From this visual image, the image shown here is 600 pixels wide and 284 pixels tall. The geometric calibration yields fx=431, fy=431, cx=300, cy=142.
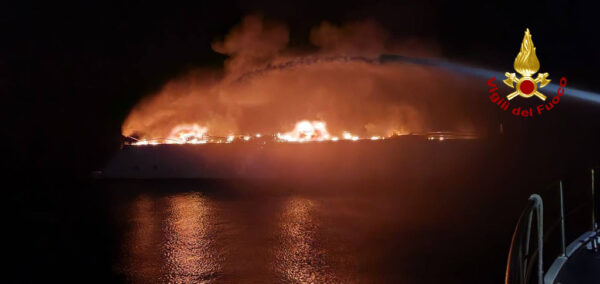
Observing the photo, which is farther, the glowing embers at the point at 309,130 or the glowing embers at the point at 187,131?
the glowing embers at the point at 187,131

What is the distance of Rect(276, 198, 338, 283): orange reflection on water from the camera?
19.3 ft

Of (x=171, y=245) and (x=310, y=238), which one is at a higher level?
(x=310, y=238)

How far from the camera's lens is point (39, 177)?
23.5 metres

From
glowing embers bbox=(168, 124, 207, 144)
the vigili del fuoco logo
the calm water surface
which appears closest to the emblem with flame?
the vigili del fuoco logo

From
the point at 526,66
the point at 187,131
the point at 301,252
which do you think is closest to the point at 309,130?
the point at 187,131

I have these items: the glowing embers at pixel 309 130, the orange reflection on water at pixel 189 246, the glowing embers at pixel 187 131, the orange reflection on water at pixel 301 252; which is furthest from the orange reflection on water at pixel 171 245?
the glowing embers at pixel 187 131

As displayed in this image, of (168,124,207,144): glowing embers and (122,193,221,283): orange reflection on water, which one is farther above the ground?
(168,124,207,144): glowing embers

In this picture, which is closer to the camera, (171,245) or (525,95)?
(171,245)

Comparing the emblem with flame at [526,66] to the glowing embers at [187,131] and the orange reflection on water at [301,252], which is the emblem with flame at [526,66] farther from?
→ the glowing embers at [187,131]

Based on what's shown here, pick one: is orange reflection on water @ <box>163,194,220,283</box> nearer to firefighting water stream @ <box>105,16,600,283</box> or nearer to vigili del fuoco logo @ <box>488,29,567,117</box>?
firefighting water stream @ <box>105,16,600,283</box>

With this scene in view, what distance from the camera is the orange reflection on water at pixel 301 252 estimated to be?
5871 mm

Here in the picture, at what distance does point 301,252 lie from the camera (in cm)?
710

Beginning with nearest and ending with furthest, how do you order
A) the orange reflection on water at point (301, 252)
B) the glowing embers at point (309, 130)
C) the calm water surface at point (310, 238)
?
the orange reflection on water at point (301, 252), the calm water surface at point (310, 238), the glowing embers at point (309, 130)

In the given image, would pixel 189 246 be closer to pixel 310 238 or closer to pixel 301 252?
pixel 301 252
